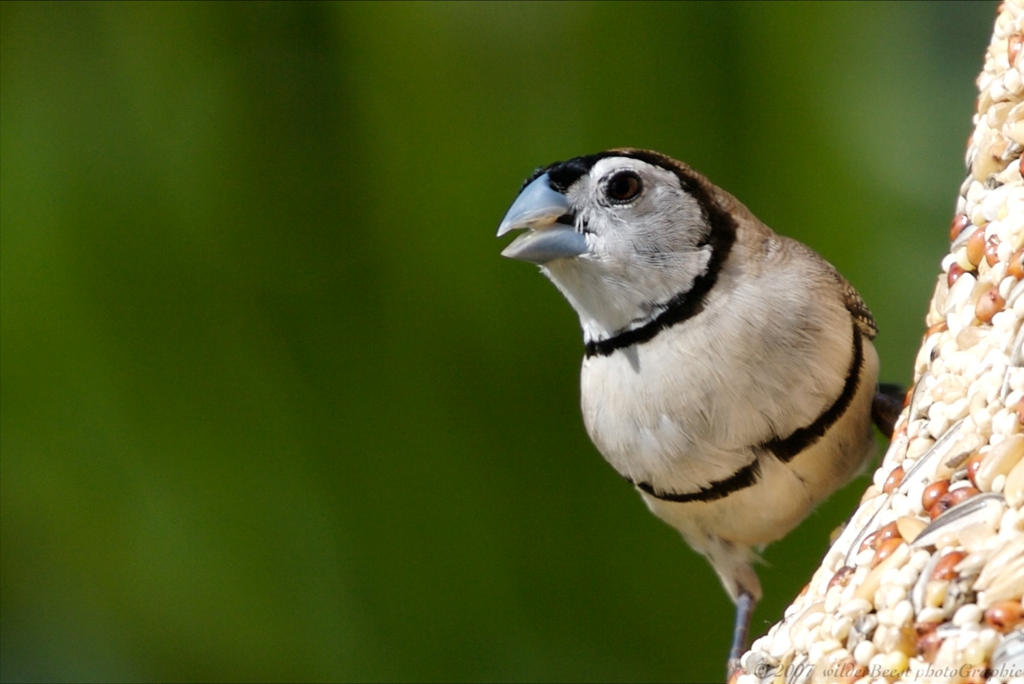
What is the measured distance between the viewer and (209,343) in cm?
271

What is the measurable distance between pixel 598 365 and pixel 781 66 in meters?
1.04

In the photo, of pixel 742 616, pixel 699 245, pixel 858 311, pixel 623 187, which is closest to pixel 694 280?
pixel 699 245

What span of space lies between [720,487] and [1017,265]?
2.20 ft

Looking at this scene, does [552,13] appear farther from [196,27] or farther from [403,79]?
[196,27]

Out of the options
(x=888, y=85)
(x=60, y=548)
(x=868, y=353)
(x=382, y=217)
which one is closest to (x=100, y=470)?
(x=60, y=548)

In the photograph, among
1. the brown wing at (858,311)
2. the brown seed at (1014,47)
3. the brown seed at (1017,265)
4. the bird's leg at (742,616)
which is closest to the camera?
the brown seed at (1017,265)

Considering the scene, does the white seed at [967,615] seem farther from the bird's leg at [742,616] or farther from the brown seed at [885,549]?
the bird's leg at [742,616]

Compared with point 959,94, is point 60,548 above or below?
below

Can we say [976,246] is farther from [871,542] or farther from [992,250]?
[871,542]

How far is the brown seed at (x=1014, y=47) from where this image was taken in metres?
1.34

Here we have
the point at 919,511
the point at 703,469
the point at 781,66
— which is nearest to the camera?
the point at 919,511

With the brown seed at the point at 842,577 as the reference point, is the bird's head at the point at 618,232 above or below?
above

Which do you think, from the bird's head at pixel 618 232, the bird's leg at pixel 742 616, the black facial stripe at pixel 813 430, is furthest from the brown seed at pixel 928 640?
the bird's leg at pixel 742 616

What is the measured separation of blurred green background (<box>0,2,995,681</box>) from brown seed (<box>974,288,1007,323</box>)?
1389 millimetres
